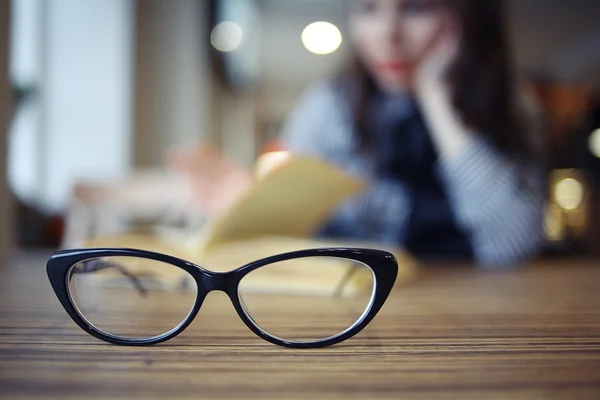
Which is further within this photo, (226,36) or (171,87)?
(226,36)

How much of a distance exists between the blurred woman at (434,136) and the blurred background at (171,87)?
0.21 m

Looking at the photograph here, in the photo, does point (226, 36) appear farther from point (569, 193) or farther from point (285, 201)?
point (285, 201)

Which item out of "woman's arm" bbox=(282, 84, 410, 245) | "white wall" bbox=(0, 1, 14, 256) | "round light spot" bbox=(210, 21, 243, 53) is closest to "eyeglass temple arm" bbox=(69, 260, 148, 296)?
"white wall" bbox=(0, 1, 14, 256)

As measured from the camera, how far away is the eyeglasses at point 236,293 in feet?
0.83

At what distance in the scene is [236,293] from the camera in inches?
10.3

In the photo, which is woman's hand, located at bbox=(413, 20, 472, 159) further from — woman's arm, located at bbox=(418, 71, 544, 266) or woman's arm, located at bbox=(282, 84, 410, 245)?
woman's arm, located at bbox=(282, 84, 410, 245)

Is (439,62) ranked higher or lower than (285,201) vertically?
higher

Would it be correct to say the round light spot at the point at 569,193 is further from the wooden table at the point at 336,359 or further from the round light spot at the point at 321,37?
the wooden table at the point at 336,359

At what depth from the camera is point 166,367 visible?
0.67 ft

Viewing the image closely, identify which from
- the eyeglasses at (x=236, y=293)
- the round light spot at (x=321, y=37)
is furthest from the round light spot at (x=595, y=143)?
the eyeglasses at (x=236, y=293)

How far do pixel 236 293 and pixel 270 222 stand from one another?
0.31 metres

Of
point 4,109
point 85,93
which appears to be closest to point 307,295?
point 4,109

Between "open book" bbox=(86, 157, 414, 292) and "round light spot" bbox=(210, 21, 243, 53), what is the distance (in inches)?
73.7

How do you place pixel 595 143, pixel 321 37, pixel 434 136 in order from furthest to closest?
pixel 321 37
pixel 595 143
pixel 434 136
